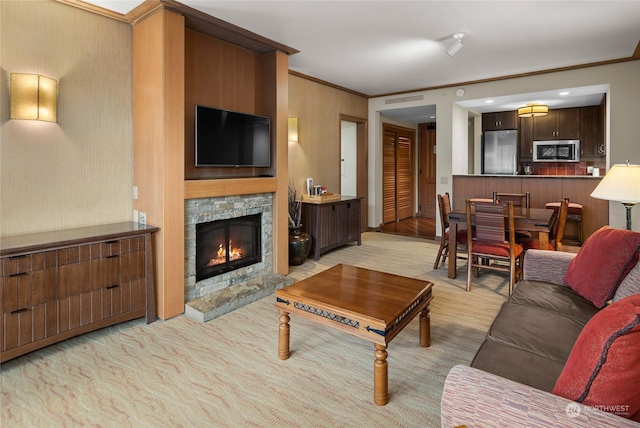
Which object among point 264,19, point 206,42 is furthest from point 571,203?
point 206,42

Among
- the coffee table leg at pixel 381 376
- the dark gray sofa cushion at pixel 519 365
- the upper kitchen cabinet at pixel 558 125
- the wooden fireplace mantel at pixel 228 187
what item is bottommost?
the coffee table leg at pixel 381 376

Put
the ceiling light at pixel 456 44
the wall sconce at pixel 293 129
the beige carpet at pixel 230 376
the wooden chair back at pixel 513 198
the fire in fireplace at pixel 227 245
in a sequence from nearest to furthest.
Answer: the beige carpet at pixel 230 376 → the fire in fireplace at pixel 227 245 → the ceiling light at pixel 456 44 → the wooden chair back at pixel 513 198 → the wall sconce at pixel 293 129

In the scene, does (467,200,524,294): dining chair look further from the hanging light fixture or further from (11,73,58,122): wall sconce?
the hanging light fixture

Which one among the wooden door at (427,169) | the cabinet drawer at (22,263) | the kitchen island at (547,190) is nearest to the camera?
the cabinet drawer at (22,263)

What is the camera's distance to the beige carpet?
76.3 inches

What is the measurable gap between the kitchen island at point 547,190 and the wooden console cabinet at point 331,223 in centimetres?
169

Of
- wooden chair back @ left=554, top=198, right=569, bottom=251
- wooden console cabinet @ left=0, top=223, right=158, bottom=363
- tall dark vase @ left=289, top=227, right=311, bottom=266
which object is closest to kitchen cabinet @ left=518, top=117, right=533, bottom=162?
wooden chair back @ left=554, top=198, right=569, bottom=251

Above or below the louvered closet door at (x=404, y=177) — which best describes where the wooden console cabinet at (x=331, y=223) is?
below

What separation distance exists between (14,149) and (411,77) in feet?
16.6

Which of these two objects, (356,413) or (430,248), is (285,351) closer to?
(356,413)

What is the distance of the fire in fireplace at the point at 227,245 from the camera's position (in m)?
3.64

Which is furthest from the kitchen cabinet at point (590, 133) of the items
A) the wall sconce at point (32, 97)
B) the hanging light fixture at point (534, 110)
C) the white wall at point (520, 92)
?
the wall sconce at point (32, 97)

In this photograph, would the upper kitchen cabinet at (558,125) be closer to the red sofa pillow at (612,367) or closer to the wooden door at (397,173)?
the wooden door at (397,173)

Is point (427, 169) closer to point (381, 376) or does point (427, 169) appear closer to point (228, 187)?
point (228, 187)
